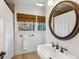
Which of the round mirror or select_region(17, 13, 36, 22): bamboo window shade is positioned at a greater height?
select_region(17, 13, 36, 22): bamboo window shade

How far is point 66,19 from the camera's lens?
5.61 ft

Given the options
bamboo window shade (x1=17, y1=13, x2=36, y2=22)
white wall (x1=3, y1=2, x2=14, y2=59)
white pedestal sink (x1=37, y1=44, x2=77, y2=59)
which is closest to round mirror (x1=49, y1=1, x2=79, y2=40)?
white pedestal sink (x1=37, y1=44, x2=77, y2=59)

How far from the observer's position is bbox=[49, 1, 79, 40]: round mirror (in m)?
1.45

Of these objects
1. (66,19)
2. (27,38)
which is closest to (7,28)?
(66,19)

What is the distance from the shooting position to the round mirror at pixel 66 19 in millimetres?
1445

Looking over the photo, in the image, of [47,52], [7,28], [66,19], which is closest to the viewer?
[66,19]

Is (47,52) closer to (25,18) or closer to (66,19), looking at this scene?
(66,19)

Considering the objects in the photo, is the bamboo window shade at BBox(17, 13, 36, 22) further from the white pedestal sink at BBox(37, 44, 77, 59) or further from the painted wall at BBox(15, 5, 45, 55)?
the white pedestal sink at BBox(37, 44, 77, 59)

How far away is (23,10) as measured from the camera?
4.07 meters

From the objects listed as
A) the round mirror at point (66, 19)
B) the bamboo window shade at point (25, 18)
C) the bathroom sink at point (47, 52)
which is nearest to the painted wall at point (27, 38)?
the bamboo window shade at point (25, 18)

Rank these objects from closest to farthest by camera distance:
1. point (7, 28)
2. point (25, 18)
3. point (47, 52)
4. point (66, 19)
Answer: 1. point (66, 19)
2. point (47, 52)
3. point (7, 28)
4. point (25, 18)

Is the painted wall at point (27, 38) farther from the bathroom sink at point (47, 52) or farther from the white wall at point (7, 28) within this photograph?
the bathroom sink at point (47, 52)

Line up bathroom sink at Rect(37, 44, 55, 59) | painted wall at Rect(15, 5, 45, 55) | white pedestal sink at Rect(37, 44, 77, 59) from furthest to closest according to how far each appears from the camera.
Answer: painted wall at Rect(15, 5, 45, 55) → bathroom sink at Rect(37, 44, 55, 59) → white pedestal sink at Rect(37, 44, 77, 59)

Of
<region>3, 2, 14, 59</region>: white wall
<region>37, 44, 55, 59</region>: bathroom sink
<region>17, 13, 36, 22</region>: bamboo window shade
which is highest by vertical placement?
<region>17, 13, 36, 22</region>: bamboo window shade
